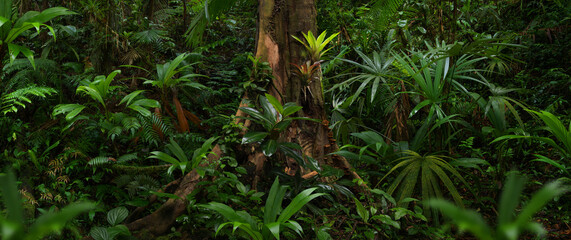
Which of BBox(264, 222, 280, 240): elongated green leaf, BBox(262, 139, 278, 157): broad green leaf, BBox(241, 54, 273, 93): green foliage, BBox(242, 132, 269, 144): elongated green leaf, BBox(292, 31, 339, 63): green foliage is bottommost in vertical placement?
BBox(262, 139, 278, 157): broad green leaf

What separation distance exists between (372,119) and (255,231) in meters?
A: 2.89

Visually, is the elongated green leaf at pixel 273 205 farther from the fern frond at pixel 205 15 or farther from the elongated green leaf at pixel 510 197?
the fern frond at pixel 205 15

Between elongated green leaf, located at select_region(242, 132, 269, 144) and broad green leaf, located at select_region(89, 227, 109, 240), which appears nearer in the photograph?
broad green leaf, located at select_region(89, 227, 109, 240)

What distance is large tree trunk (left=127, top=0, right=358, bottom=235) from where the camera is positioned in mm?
3107

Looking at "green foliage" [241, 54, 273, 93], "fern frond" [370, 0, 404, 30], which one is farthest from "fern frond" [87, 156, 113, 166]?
"fern frond" [370, 0, 404, 30]

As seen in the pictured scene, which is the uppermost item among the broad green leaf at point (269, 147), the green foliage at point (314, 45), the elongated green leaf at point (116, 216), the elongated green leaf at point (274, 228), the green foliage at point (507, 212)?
the green foliage at point (507, 212)

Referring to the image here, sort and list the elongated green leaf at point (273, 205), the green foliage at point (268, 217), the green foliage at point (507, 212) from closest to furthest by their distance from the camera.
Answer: the green foliage at point (507, 212) → the green foliage at point (268, 217) → the elongated green leaf at point (273, 205)

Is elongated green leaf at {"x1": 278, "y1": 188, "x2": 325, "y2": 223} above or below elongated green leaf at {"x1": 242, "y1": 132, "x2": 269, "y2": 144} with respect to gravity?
below

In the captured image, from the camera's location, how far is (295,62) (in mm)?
3311

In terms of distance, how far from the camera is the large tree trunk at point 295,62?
122 inches

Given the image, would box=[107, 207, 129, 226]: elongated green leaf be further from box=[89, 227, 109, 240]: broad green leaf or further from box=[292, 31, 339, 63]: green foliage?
box=[292, 31, 339, 63]: green foliage

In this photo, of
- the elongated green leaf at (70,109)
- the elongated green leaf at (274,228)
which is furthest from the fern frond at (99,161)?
the elongated green leaf at (274,228)

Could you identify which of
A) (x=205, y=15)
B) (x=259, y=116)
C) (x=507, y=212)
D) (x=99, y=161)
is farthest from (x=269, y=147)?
(x=507, y=212)

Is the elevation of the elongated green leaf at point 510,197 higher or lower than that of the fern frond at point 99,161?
higher
